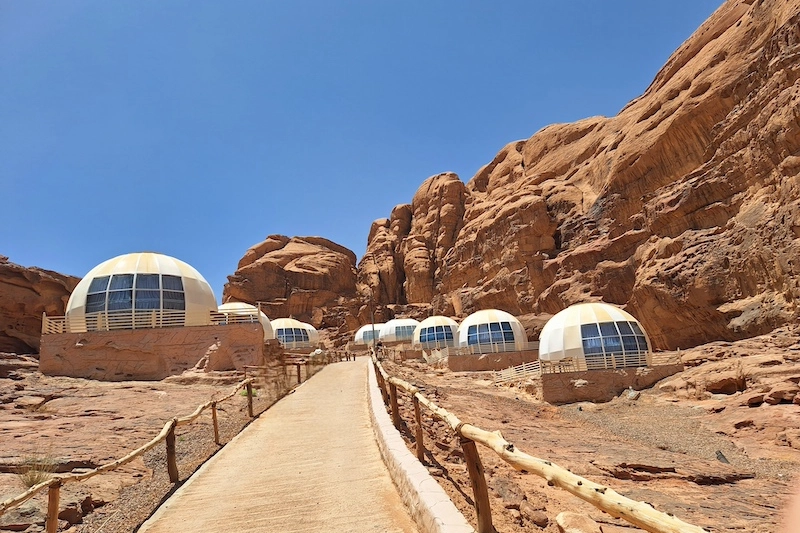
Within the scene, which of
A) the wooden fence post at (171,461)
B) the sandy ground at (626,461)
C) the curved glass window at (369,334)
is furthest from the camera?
the curved glass window at (369,334)

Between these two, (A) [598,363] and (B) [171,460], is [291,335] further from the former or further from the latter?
(B) [171,460]

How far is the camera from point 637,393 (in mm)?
20672

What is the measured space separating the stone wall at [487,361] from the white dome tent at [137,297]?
16.7 metres

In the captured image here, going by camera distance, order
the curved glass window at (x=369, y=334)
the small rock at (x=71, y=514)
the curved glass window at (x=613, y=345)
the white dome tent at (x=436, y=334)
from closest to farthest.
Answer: the small rock at (x=71, y=514) → the curved glass window at (x=613, y=345) → the white dome tent at (x=436, y=334) → the curved glass window at (x=369, y=334)

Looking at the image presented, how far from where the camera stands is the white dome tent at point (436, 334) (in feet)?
148

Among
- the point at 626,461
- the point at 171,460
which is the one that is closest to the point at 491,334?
the point at 626,461

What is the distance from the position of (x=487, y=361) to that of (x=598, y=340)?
9.74 m

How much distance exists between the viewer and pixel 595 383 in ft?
70.6

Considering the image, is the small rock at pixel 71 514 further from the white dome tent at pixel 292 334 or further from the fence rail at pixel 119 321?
the white dome tent at pixel 292 334

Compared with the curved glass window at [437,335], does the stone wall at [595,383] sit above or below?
below

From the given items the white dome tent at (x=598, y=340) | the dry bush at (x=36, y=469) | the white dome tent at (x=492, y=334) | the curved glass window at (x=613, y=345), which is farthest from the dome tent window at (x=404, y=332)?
the dry bush at (x=36, y=469)

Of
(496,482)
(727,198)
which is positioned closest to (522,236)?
(727,198)

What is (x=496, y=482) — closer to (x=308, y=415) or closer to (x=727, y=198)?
(x=308, y=415)

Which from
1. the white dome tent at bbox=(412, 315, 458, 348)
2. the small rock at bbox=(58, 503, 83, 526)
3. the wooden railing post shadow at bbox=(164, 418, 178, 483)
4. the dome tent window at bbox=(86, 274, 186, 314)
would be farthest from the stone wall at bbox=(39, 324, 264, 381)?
the white dome tent at bbox=(412, 315, 458, 348)
